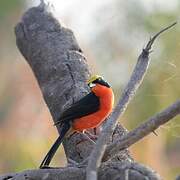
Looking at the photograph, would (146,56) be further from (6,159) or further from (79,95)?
(6,159)

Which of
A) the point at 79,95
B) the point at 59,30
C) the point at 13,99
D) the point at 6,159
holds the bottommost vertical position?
the point at 6,159

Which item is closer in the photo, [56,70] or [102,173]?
[102,173]

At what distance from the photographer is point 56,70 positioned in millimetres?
3234

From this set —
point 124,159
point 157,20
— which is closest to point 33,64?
point 124,159

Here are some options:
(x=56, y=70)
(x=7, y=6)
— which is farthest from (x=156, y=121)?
(x=7, y=6)

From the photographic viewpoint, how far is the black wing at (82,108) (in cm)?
294

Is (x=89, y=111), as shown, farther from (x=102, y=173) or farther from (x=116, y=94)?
(x=116, y=94)

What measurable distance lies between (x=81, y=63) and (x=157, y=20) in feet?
8.19

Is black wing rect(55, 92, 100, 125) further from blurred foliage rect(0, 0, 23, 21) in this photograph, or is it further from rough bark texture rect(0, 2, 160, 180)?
blurred foliage rect(0, 0, 23, 21)

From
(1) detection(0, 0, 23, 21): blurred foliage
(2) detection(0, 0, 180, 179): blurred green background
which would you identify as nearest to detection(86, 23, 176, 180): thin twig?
(2) detection(0, 0, 180, 179): blurred green background

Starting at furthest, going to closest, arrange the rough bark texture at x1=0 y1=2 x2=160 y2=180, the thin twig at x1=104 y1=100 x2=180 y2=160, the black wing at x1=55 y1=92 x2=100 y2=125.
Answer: the black wing at x1=55 y1=92 x2=100 y2=125
the rough bark texture at x1=0 y1=2 x2=160 y2=180
the thin twig at x1=104 y1=100 x2=180 y2=160

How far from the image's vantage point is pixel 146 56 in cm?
236

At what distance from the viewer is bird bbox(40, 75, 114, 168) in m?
2.96

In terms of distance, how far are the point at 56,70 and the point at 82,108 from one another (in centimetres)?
30
